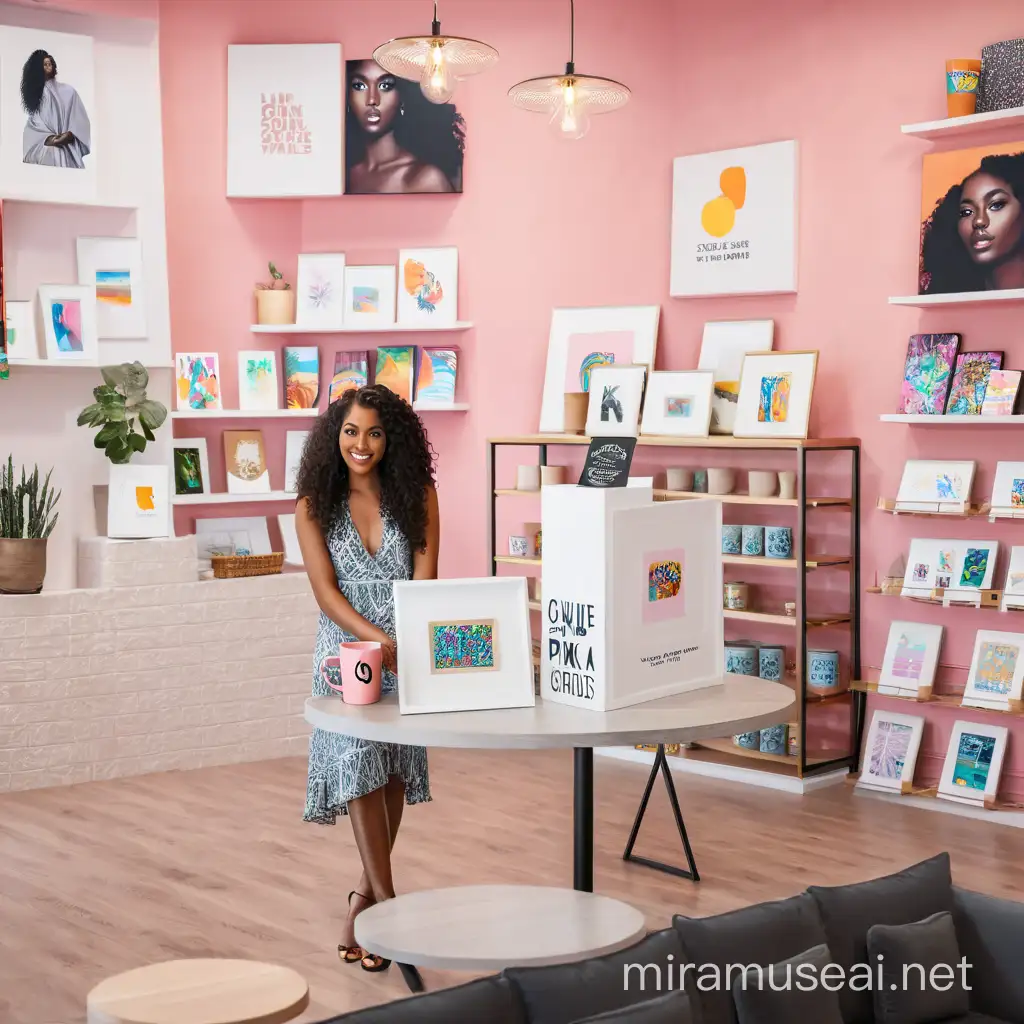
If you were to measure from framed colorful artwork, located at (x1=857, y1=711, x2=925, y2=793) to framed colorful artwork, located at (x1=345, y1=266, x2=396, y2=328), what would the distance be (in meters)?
2.93

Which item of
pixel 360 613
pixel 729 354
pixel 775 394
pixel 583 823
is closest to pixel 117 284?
pixel 729 354

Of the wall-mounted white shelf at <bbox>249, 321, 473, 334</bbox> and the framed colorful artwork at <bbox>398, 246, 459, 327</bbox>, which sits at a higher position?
the framed colorful artwork at <bbox>398, 246, 459, 327</bbox>

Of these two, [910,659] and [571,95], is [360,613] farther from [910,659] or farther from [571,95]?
[910,659]

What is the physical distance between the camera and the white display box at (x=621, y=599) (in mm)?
2779

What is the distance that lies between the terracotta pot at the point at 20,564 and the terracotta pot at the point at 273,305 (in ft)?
5.40

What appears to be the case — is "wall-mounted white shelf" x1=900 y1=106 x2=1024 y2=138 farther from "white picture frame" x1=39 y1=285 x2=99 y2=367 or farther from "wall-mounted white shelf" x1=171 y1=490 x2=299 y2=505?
"white picture frame" x1=39 y1=285 x2=99 y2=367

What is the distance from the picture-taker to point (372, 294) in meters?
6.72

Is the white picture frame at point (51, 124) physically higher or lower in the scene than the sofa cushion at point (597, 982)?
higher

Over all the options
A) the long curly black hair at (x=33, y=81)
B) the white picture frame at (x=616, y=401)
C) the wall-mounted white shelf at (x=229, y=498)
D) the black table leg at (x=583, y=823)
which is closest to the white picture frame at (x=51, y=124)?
the long curly black hair at (x=33, y=81)

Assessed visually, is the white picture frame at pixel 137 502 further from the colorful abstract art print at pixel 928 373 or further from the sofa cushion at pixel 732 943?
the sofa cushion at pixel 732 943

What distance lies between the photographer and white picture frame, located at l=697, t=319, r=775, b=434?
595cm

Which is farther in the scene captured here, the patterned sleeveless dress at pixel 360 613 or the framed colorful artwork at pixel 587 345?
the framed colorful artwork at pixel 587 345

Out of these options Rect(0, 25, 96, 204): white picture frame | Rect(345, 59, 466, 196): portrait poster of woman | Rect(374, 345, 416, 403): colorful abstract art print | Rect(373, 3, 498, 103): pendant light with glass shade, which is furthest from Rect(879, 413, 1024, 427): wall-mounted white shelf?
Rect(0, 25, 96, 204): white picture frame

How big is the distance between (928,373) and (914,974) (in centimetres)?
319
